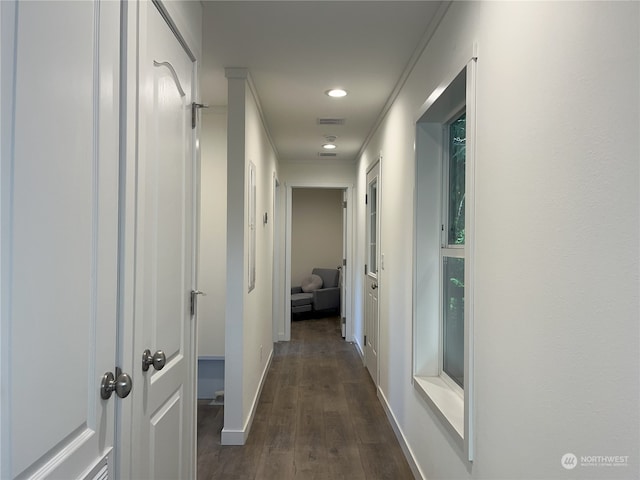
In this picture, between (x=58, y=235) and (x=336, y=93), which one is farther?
(x=336, y=93)

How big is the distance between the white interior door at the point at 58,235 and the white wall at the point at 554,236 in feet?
3.59

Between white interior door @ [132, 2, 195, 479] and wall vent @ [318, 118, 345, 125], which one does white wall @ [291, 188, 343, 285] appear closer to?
wall vent @ [318, 118, 345, 125]

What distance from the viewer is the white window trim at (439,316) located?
162cm

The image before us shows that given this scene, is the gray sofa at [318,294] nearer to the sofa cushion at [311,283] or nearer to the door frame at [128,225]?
the sofa cushion at [311,283]

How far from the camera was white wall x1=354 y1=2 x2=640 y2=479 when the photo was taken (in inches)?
33.2

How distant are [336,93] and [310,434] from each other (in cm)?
248

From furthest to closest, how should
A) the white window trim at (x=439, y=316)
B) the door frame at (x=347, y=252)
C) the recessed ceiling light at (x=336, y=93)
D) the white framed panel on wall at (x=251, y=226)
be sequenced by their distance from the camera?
the door frame at (x=347, y=252) → the recessed ceiling light at (x=336, y=93) → the white framed panel on wall at (x=251, y=226) → the white window trim at (x=439, y=316)

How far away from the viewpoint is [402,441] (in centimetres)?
277

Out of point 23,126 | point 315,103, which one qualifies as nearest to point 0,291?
point 23,126

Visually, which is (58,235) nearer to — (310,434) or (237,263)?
(237,263)

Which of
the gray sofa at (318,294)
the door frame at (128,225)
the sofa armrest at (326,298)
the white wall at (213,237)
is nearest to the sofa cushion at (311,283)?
the gray sofa at (318,294)

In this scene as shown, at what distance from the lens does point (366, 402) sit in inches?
144

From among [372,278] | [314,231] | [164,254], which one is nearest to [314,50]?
[164,254]

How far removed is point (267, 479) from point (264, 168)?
8.52ft
